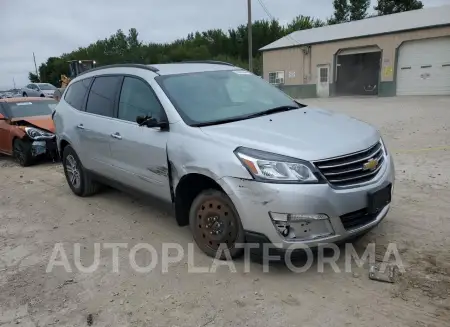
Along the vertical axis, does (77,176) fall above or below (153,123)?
below

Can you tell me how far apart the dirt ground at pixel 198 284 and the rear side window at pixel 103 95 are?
137 cm

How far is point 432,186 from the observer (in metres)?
5.46

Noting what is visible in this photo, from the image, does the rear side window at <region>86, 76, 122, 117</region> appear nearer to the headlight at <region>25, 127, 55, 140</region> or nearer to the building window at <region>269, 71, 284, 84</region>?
the headlight at <region>25, 127, 55, 140</region>

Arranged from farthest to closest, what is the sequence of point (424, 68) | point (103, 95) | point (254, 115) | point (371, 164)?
1. point (424, 68)
2. point (103, 95)
3. point (254, 115)
4. point (371, 164)

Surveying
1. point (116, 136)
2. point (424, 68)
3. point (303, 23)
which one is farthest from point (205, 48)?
point (116, 136)

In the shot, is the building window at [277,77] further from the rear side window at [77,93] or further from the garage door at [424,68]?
the rear side window at [77,93]

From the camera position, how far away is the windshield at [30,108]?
9.40 metres

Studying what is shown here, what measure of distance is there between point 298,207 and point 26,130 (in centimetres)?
748

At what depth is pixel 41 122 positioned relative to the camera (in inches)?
354

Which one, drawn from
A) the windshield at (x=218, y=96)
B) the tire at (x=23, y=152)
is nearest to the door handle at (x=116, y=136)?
the windshield at (x=218, y=96)

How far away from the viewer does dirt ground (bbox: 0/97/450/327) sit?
2918 mm

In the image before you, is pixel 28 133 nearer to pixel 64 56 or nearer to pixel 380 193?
pixel 380 193

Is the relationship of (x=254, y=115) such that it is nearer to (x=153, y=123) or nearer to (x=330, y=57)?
(x=153, y=123)

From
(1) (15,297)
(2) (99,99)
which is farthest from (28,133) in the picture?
(1) (15,297)
